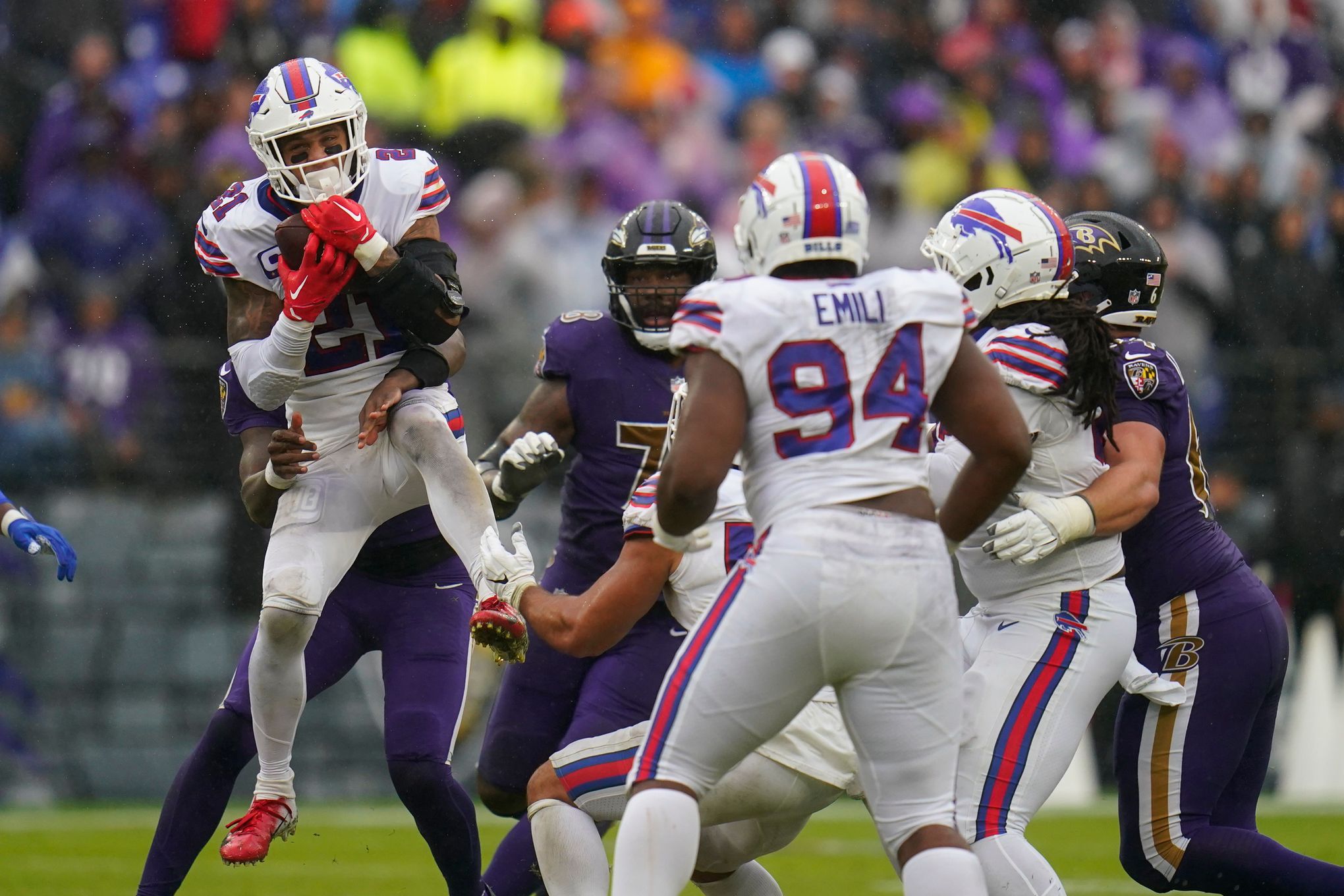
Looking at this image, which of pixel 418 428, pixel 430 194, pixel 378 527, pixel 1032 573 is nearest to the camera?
pixel 1032 573

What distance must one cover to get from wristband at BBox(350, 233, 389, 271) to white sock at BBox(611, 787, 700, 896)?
170cm

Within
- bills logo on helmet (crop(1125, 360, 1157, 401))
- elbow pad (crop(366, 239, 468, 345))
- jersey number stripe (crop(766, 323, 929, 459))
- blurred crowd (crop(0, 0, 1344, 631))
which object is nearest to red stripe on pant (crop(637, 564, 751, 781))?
jersey number stripe (crop(766, 323, 929, 459))

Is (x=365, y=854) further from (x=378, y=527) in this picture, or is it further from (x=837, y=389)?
(x=837, y=389)

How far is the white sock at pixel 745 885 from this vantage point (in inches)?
180

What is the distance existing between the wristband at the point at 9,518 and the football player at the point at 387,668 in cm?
60

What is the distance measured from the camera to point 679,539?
147 inches

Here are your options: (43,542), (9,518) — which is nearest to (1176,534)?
(43,542)

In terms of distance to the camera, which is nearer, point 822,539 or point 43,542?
point 822,539

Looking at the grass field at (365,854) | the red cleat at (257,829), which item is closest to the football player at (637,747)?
the red cleat at (257,829)

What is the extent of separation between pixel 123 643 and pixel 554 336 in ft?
17.3

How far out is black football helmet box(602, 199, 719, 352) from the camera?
15.3 ft

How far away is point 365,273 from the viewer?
185 inches

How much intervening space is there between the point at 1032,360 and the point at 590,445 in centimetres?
125

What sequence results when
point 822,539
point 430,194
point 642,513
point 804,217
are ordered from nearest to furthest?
point 822,539 → point 804,217 → point 642,513 → point 430,194
